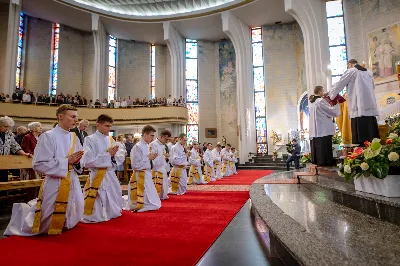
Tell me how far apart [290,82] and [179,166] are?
1469 centimetres

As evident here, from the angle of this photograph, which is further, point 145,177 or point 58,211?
point 145,177

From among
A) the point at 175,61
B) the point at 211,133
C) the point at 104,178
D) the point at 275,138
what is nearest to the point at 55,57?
the point at 175,61

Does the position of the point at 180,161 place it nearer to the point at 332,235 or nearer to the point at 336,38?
the point at 332,235

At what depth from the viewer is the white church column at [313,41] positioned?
1523cm

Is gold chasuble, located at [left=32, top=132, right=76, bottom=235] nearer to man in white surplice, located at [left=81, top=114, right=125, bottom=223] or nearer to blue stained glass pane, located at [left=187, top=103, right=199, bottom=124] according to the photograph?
man in white surplice, located at [left=81, top=114, right=125, bottom=223]

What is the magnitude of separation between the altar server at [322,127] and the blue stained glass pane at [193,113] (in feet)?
51.3

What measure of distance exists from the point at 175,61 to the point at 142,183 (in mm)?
16224

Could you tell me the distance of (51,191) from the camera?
10.9 feet

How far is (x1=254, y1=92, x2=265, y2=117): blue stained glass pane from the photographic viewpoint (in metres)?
19.9

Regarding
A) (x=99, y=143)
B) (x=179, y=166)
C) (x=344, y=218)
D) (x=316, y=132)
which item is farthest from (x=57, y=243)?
(x=316, y=132)

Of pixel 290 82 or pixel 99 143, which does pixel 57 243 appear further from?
pixel 290 82

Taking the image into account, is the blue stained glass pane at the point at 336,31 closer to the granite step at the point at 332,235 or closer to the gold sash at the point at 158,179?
Answer: the gold sash at the point at 158,179

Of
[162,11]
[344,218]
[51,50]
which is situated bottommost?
[344,218]

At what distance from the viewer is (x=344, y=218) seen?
8.57 feet
